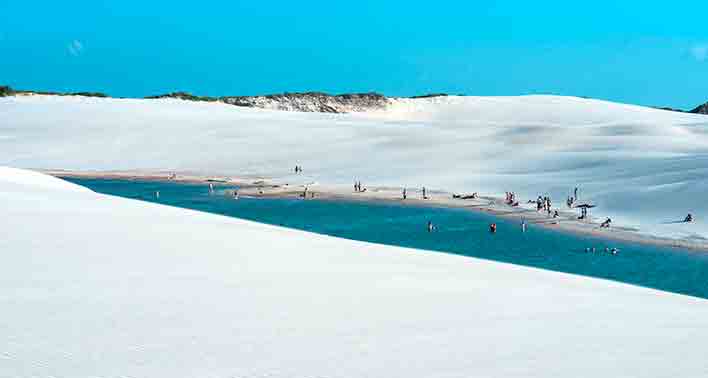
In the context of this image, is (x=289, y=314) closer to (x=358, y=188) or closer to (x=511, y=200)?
(x=511, y=200)

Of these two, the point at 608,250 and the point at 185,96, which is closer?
the point at 608,250

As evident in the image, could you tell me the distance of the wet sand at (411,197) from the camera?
22.0 meters

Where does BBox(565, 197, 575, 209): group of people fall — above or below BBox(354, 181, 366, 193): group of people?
below

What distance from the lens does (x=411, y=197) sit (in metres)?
30.4

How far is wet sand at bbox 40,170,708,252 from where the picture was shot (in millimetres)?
22000

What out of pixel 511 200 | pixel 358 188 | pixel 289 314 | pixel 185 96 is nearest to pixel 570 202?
pixel 511 200

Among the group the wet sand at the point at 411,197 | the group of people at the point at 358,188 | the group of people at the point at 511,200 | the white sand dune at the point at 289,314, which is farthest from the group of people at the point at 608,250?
the group of people at the point at 358,188

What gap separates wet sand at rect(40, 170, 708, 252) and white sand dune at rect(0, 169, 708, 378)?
32.6 feet

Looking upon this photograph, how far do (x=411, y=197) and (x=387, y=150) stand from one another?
13300 mm

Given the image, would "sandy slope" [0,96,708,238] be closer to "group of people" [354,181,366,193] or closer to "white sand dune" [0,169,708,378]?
"group of people" [354,181,366,193]

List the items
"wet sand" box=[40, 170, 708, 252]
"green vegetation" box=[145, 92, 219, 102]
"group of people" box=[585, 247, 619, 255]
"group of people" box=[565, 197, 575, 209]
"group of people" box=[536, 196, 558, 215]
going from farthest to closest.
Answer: "green vegetation" box=[145, 92, 219, 102] → "group of people" box=[565, 197, 575, 209] → "group of people" box=[536, 196, 558, 215] → "wet sand" box=[40, 170, 708, 252] → "group of people" box=[585, 247, 619, 255]

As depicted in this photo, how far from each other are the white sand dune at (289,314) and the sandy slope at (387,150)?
13126 mm

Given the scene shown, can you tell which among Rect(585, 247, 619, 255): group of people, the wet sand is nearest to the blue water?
Rect(585, 247, 619, 255): group of people

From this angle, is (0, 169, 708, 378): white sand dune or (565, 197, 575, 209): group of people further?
(565, 197, 575, 209): group of people
